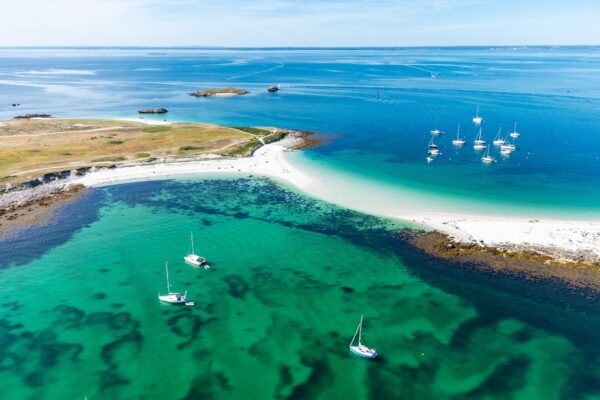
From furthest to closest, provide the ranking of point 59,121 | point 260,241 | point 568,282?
point 59,121 < point 260,241 < point 568,282

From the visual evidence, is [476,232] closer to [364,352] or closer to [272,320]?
[364,352]

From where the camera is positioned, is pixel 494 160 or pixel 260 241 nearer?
pixel 260 241

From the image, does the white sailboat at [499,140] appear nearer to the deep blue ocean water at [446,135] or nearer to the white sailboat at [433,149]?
the deep blue ocean water at [446,135]

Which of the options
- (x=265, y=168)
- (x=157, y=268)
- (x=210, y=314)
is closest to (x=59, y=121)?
(x=265, y=168)

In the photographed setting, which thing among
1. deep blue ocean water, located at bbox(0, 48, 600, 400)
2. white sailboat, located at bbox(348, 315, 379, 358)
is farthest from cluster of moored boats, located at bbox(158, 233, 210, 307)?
white sailboat, located at bbox(348, 315, 379, 358)

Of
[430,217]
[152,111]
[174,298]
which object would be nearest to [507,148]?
[430,217]

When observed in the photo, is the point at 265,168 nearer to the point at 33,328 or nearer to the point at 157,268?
the point at 157,268
